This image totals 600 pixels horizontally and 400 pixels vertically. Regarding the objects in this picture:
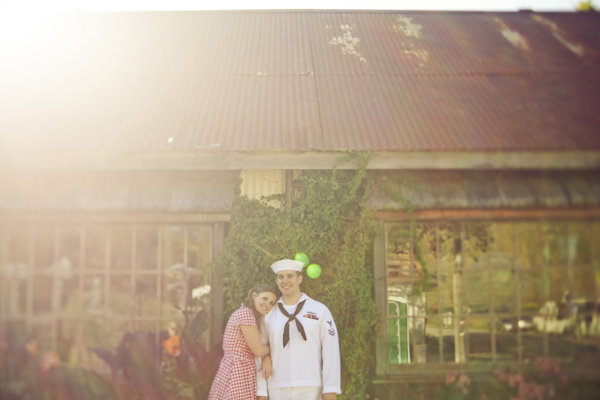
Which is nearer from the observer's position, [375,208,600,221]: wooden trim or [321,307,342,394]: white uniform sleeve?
[321,307,342,394]: white uniform sleeve

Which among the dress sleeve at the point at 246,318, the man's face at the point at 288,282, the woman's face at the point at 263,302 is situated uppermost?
the man's face at the point at 288,282

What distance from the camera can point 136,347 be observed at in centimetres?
493

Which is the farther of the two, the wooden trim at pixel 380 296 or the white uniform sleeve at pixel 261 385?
the wooden trim at pixel 380 296

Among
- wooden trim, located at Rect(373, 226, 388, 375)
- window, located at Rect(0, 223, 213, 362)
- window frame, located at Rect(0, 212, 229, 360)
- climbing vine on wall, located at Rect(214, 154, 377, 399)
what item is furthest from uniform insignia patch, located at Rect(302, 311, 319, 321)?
window, located at Rect(0, 223, 213, 362)

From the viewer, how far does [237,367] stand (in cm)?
412

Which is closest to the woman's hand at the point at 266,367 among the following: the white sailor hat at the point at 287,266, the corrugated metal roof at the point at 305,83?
the white sailor hat at the point at 287,266

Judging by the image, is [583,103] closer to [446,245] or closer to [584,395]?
[446,245]

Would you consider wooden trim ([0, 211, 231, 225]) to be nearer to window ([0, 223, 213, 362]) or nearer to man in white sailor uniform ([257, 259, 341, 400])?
window ([0, 223, 213, 362])

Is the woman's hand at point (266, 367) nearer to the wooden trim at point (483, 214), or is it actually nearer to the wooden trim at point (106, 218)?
the wooden trim at point (106, 218)

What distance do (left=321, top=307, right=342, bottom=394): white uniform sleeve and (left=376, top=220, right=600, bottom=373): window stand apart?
1058 mm

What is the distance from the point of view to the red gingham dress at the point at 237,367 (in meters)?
4.09

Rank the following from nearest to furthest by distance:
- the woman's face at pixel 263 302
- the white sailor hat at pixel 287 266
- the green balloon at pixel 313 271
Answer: the woman's face at pixel 263 302
the white sailor hat at pixel 287 266
the green balloon at pixel 313 271

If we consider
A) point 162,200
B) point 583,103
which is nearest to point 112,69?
point 162,200

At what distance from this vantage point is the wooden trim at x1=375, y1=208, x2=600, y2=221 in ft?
16.4
